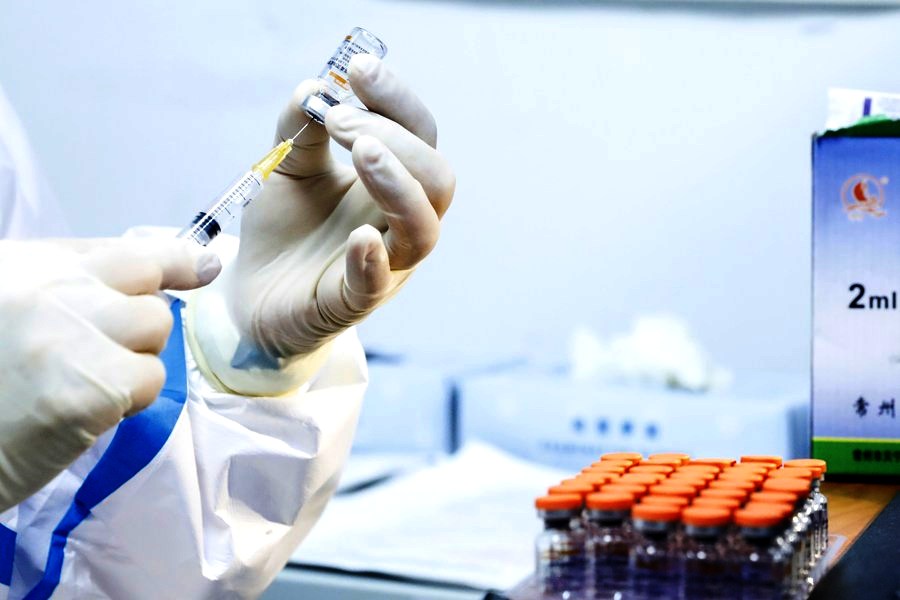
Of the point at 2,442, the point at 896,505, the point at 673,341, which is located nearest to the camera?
the point at 2,442

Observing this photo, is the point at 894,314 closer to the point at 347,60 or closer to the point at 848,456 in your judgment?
the point at 848,456

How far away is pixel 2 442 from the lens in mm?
889

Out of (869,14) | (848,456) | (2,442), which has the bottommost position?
(848,456)

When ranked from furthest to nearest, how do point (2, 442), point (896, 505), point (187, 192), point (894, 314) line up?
point (187, 192) → point (894, 314) → point (896, 505) → point (2, 442)

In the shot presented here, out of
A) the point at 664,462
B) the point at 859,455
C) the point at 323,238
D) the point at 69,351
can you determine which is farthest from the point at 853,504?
the point at 69,351

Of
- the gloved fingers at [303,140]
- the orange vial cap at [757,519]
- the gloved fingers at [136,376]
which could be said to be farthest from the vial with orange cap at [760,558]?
the gloved fingers at [303,140]

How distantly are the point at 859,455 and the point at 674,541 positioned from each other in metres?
0.59

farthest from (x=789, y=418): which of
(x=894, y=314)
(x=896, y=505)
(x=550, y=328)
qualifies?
(x=896, y=505)

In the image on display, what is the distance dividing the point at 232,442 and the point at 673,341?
99 centimetres

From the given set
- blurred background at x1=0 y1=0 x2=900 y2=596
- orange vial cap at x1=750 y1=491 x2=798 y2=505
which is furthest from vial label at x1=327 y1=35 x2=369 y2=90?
blurred background at x1=0 y1=0 x2=900 y2=596

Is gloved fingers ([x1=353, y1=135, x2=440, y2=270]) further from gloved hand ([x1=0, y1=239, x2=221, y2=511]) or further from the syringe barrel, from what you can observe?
gloved hand ([x1=0, y1=239, x2=221, y2=511])

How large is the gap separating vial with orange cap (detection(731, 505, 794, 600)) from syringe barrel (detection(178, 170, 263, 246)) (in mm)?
613

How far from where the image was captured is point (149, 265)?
0.93 meters

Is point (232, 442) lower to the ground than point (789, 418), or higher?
higher
